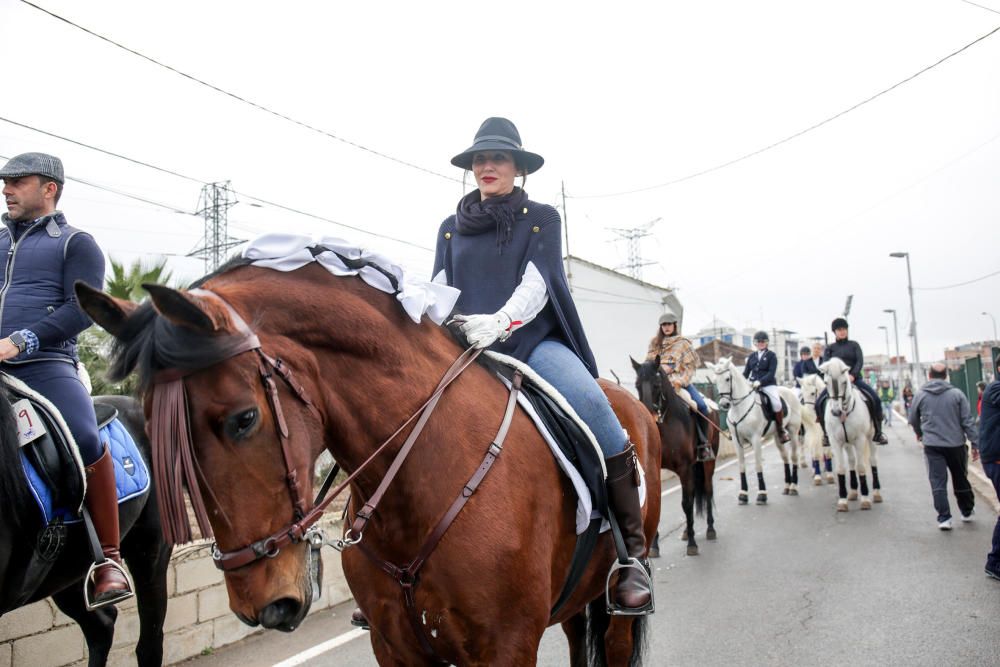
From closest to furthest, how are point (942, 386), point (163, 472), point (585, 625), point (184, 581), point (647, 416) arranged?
point (163, 472) → point (585, 625) → point (647, 416) → point (184, 581) → point (942, 386)

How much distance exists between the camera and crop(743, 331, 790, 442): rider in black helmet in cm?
1268

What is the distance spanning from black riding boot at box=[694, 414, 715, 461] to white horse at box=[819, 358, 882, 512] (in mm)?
2576

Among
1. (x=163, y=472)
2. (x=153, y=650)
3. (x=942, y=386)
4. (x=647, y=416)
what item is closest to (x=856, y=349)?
(x=942, y=386)

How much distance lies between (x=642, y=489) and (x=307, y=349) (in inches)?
84.2

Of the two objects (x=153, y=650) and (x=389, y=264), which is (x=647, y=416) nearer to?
(x=389, y=264)

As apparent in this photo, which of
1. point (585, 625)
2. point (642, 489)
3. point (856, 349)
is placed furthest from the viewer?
point (856, 349)

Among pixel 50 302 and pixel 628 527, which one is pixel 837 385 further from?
pixel 50 302

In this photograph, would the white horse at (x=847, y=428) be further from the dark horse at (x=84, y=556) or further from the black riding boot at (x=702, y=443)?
the dark horse at (x=84, y=556)

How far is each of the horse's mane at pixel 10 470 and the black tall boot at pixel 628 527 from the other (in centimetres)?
268

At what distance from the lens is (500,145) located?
3111 mm

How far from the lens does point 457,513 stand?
87.1 inches

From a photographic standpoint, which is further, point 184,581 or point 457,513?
point 184,581

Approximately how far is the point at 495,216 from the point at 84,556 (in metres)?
2.77

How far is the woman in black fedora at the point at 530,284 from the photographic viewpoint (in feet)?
9.80
